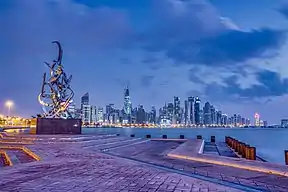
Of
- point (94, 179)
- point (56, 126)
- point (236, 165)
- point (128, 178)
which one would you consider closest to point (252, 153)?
point (236, 165)

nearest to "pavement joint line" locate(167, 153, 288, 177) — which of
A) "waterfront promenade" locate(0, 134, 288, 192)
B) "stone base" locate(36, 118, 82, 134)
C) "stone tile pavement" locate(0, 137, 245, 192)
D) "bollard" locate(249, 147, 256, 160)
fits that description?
"waterfront promenade" locate(0, 134, 288, 192)

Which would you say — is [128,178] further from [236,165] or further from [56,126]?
[56,126]

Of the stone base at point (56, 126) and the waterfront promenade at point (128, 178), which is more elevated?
the stone base at point (56, 126)

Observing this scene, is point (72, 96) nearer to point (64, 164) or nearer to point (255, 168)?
point (64, 164)

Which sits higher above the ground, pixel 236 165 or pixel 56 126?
pixel 56 126

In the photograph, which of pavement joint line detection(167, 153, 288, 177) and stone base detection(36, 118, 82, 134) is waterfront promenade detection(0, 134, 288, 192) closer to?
pavement joint line detection(167, 153, 288, 177)

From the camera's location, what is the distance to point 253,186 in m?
7.11

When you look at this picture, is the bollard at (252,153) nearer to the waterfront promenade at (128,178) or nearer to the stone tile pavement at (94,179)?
the waterfront promenade at (128,178)

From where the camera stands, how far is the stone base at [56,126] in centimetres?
2906

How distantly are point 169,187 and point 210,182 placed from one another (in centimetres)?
120

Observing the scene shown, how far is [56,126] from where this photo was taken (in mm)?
29656

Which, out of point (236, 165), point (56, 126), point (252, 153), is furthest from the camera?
point (56, 126)

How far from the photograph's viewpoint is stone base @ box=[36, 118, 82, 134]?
95.3 feet

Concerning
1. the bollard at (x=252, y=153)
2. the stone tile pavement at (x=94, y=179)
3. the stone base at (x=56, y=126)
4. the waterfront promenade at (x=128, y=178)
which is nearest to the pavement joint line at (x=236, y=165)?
the waterfront promenade at (x=128, y=178)
